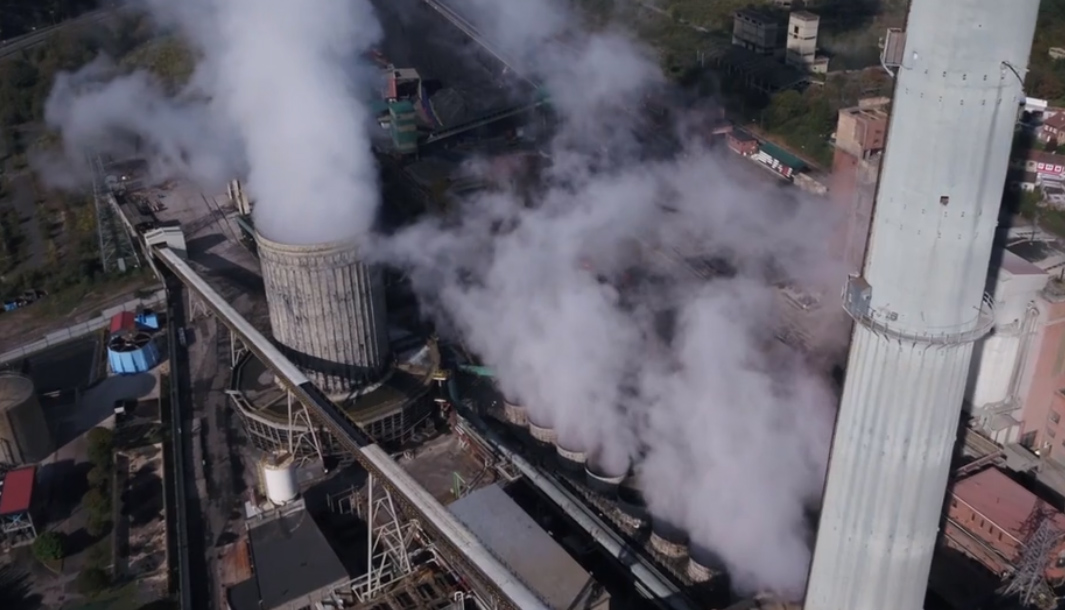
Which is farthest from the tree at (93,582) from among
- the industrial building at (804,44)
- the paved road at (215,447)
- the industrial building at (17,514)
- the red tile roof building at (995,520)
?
the industrial building at (804,44)

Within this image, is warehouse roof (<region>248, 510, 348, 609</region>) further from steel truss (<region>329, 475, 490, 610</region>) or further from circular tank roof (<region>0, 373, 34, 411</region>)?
circular tank roof (<region>0, 373, 34, 411</region>)

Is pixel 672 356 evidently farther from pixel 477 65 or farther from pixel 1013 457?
pixel 477 65

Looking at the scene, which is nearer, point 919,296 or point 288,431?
point 919,296

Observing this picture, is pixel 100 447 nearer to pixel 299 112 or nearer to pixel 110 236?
pixel 299 112

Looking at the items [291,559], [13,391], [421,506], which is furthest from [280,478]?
A: [13,391]

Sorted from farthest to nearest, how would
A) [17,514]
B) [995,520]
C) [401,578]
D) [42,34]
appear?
[42,34], [17,514], [995,520], [401,578]

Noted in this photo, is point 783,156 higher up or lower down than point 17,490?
higher up
